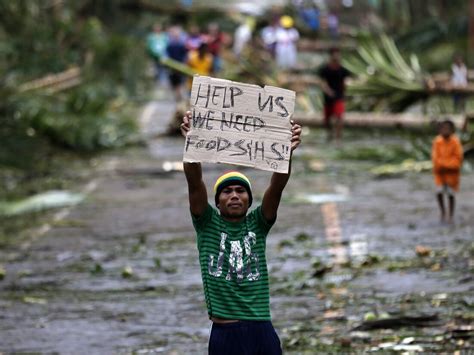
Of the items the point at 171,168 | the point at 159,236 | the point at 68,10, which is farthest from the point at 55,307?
the point at 68,10

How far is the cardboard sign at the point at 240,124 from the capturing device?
22.4 feet

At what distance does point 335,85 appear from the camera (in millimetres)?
24594

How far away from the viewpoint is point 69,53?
106 feet

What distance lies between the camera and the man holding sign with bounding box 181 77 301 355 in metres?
6.62

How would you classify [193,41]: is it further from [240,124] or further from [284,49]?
[240,124]

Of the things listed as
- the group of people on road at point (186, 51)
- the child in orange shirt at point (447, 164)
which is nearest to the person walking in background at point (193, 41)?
the group of people on road at point (186, 51)

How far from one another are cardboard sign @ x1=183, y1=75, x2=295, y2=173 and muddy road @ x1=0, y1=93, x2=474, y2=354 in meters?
2.66

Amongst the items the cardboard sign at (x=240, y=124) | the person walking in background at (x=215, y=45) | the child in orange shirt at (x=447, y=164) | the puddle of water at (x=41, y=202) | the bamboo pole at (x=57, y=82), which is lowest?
the cardboard sign at (x=240, y=124)

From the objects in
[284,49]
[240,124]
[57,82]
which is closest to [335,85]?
[57,82]

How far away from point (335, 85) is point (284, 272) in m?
12.4

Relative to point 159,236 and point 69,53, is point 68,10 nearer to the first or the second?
point 69,53

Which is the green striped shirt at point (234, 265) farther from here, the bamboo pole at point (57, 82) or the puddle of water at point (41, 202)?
the bamboo pole at point (57, 82)

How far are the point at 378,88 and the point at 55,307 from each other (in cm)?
1513

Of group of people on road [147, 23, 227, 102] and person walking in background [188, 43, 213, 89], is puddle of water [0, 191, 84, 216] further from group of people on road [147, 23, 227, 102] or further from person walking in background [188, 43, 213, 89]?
person walking in background [188, 43, 213, 89]
